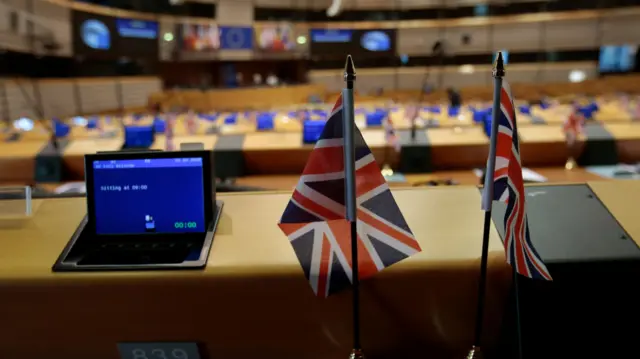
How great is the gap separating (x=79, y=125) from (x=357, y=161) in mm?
3746

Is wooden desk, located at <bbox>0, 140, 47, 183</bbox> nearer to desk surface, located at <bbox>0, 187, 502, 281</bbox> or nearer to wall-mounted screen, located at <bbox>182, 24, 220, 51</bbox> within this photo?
desk surface, located at <bbox>0, 187, 502, 281</bbox>

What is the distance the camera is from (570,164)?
3033 mm

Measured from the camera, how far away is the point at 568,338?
1051 mm

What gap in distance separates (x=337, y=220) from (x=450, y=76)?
42.2ft

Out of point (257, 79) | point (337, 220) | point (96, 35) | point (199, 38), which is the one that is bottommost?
point (337, 220)

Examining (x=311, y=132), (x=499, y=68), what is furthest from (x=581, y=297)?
(x=311, y=132)

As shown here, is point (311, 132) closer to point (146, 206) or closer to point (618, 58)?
point (146, 206)

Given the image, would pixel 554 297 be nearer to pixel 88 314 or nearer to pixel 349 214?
pixel 349 214

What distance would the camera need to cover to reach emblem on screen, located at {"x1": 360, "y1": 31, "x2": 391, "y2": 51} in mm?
11273

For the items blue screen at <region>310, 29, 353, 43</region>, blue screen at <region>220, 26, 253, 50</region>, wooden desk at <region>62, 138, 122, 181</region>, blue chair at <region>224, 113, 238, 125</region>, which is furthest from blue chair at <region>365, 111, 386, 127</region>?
blue screen at <region>220, 26, 253, 50</region>

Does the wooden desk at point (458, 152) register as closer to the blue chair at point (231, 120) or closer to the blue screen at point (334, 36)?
the blue chair at point (231, 120)

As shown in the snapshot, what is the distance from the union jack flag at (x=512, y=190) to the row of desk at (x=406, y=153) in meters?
2.04

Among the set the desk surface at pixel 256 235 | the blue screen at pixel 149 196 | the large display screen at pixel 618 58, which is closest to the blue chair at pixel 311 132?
the desk surface at pixel 256 235

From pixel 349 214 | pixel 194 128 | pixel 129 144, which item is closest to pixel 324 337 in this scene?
pixel 349 214
